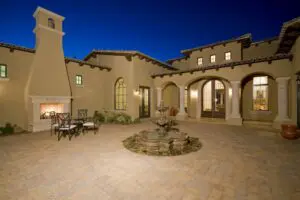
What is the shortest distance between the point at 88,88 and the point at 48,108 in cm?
329

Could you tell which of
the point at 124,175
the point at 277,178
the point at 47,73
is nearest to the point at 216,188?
the point at 277,178

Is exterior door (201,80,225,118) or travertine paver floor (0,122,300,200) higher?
exterior door (201,80,225,118)

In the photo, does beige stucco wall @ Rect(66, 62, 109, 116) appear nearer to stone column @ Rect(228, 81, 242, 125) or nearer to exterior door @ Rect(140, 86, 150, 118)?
exterior door @ Rect(140, 86, 150, 118)

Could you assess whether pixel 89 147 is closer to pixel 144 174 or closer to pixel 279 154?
pixel 144 174

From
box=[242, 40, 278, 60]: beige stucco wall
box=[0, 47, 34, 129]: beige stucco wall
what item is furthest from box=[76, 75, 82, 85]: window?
box=[242, 40, 278, 60]: beige stucco wall

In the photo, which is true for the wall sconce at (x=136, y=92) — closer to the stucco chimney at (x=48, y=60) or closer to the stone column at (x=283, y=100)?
the stucco chimney at (x=48, y=60)

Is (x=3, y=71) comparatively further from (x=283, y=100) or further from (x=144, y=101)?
(x=283, y=100)

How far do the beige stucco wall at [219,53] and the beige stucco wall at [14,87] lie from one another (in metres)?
12.4

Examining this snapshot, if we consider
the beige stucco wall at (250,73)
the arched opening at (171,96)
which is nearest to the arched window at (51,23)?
the beige stucco wall at (250,73)

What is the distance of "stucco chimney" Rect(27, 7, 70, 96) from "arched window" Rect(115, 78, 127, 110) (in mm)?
4032

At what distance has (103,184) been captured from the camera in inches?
125

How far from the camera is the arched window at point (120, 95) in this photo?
41.2 ft

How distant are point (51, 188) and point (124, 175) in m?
1.43

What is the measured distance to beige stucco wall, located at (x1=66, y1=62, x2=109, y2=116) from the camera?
11.1 meters
